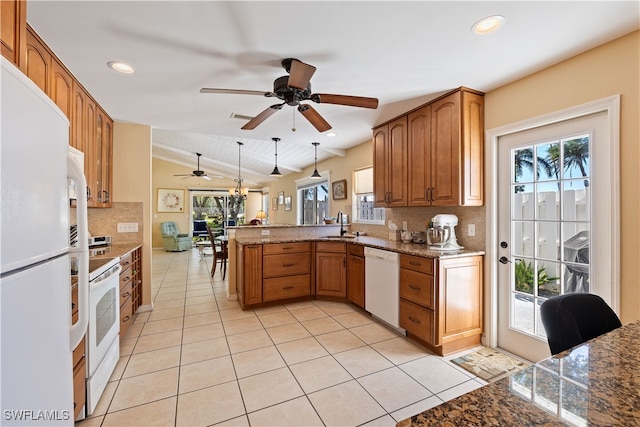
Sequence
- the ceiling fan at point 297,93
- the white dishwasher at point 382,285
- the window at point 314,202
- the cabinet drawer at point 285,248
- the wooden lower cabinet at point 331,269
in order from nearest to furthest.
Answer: the ceiling fan at point 297,93 < the white dishwasher at point 382,285 < the cabinet drawer at point 285,248 < the wooden lower cabinet at point 331,269 < the window at point 314,202

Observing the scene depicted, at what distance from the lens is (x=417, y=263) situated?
2.54m

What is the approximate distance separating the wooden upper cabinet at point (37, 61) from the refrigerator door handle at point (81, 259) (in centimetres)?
112

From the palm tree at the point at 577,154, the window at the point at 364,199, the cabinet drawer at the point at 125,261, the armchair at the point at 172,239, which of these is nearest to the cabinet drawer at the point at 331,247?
the window at the point at 364,199

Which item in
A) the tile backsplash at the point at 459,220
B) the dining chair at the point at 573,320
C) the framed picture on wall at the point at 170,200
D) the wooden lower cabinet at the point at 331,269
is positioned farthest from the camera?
the framed picture on wall at the point at 170,200

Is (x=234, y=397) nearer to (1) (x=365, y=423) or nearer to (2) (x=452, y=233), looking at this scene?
(1) (x=365, y=423)

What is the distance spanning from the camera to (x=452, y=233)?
8.90ft

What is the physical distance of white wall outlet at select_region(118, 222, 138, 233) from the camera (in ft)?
11.1

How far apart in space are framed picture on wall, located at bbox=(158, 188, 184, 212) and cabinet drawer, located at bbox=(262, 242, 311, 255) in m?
7.34

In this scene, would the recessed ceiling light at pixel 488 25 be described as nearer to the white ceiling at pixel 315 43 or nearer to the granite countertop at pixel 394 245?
the white ceiling at pixel 315 43

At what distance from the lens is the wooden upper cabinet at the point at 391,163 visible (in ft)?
10.3

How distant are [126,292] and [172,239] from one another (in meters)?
6.38

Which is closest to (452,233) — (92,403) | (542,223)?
(542,223)

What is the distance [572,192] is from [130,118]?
443 cm

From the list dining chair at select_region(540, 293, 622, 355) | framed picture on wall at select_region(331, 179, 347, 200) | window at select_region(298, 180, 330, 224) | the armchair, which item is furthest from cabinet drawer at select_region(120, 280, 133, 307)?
the armchair
